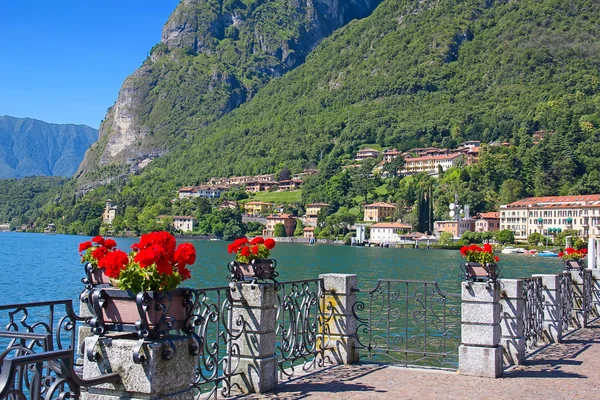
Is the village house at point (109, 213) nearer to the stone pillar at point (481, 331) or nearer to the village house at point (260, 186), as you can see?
the village house at point (260, 186)

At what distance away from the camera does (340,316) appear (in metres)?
10.6

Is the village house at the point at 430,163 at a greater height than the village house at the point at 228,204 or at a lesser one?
greater

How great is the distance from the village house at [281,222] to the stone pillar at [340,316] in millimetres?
147978

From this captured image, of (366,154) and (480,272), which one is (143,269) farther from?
(366,154)

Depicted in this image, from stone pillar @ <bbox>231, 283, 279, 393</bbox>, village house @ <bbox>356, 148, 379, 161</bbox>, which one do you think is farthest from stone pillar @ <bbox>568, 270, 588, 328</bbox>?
village house @ <bbox>356, 148, 379, 161</bbox>

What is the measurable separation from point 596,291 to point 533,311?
6.39m

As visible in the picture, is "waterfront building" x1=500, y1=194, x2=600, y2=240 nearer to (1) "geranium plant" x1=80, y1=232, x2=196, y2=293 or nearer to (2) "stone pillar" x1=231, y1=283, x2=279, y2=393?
(2) "stone pillar" x1=231, y1=283, x2=279, y2=393

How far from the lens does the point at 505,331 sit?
11.2 metres

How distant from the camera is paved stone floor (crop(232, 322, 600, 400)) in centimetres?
856

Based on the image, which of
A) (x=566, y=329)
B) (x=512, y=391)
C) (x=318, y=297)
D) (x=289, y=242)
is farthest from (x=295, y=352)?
(x=289, y=242)

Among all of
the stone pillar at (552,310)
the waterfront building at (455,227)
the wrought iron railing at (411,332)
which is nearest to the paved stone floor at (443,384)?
the wrought iron railing at (411,332)

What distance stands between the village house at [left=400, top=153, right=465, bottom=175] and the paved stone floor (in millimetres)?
156632

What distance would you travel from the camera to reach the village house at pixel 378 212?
502ft

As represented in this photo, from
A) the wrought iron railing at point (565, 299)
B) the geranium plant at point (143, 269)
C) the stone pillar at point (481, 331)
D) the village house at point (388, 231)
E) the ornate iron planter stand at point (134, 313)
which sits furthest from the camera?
the village house at point (388, 231)
